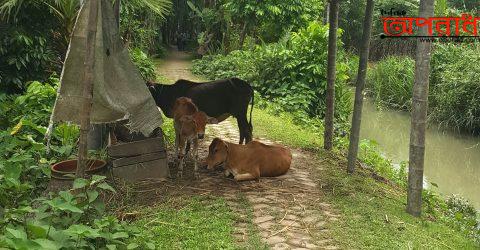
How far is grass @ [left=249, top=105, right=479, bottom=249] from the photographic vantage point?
171 inches

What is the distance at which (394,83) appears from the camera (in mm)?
16547

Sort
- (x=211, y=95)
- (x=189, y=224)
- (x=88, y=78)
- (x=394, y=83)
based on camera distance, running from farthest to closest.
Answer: (x=394, y=83) → (x=211, y=95) → (x=189, y=224) → (x=88, y=78)

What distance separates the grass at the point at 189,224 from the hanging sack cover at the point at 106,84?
2.80 feet

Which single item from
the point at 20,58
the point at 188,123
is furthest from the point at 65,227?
the point at 20,58

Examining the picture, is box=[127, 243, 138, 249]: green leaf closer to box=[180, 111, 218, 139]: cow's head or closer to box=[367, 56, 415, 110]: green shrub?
box=[180, 111, 218, 139]: cow's head

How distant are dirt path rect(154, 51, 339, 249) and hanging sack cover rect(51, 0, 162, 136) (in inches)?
39.6

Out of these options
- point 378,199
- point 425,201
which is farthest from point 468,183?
point 378,199

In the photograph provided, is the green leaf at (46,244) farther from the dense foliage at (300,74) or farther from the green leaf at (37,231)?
the dense foliage at (300,74)

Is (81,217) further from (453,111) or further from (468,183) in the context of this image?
(453,111)

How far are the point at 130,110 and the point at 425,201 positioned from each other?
3.78 metres

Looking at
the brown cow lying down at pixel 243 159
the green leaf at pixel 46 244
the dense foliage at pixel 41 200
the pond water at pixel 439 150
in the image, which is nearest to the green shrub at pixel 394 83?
the pond water at pixel 439 150

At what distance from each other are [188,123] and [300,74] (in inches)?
301

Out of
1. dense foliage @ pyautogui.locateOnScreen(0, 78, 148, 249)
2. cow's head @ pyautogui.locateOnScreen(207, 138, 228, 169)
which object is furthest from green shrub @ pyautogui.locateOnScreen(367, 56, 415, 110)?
dense foliage @ pyautogui.locateOnScreen(0, 78, 148, 249)

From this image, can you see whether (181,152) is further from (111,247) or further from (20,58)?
(20,58)
